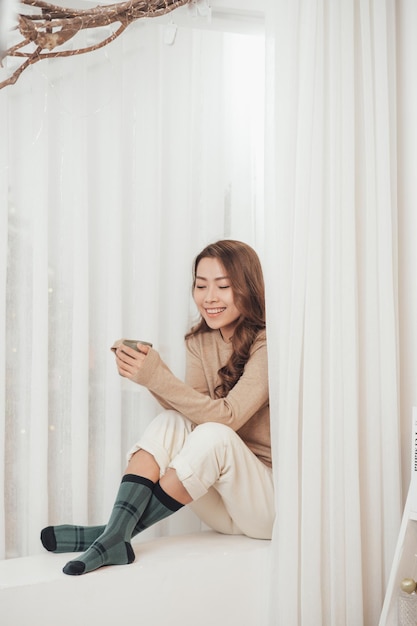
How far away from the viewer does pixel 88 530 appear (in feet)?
6.48

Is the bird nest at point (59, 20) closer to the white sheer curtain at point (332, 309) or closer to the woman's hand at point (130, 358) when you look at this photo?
the white sheer curtain at point (332, 309)

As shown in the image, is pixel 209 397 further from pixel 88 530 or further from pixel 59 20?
pixel 59 20

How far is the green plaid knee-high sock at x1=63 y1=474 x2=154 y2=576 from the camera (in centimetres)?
175

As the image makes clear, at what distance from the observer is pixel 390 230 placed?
182 cm

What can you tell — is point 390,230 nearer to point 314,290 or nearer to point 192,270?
point 314,290

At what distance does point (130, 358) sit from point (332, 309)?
58 cm

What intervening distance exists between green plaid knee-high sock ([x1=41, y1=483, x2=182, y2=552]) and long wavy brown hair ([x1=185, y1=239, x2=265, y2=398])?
432mm

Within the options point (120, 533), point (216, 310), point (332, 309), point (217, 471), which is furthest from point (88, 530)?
point (332, 309)

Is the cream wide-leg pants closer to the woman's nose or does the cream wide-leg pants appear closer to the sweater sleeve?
the sweater sleeve

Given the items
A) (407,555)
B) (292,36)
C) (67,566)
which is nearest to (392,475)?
(407,555)

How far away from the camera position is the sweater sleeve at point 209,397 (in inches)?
78.2

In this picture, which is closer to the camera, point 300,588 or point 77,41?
point 300,588

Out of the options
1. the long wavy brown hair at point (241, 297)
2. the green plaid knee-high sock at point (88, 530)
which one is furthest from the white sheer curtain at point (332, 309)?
the long wavy brown hair at point (241, 297)

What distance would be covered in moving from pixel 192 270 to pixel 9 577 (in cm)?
111
